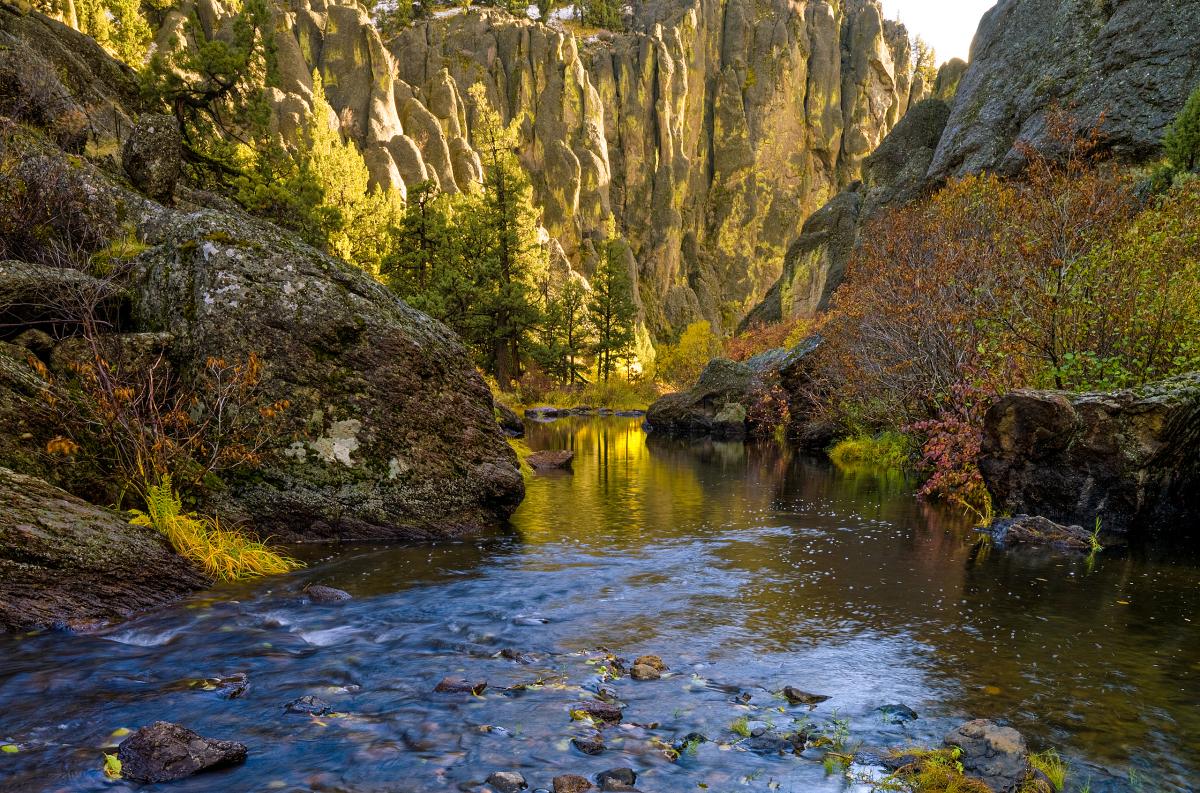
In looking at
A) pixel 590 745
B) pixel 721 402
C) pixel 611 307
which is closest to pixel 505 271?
pixel 611 307

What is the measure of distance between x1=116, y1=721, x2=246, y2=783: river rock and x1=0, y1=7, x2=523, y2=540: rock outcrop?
21.4ft

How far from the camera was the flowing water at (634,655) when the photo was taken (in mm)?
5180

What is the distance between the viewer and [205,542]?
9.80 meters

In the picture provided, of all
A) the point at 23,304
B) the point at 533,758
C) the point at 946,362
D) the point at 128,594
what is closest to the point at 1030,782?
the point at 533,758

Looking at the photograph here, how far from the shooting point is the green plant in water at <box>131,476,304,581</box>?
9500mm

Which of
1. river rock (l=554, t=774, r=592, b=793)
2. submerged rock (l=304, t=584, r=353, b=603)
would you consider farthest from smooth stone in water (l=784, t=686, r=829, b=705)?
submerged rock (l=304, t=584, r=353, b=603)

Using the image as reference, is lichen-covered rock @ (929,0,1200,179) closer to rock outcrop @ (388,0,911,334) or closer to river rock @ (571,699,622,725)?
river rock @ (571,699,622,725)

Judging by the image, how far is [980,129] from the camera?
37344 millimetres

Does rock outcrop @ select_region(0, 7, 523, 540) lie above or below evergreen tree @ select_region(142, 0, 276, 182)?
below

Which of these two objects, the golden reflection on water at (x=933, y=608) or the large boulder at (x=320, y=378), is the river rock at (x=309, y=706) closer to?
the golden reflection on water at (x=933, y=608)

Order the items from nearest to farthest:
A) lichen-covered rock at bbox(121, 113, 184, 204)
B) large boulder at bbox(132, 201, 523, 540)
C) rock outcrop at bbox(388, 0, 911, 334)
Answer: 1. large boulder at bbox(132, 201, 523, 540)
2. lichen-covered rock at bbox(121, 113, 184, 204)
3. rock outcrop at bbox(388, 0, 911, 334)

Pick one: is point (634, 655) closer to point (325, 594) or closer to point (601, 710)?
point (601, 710)

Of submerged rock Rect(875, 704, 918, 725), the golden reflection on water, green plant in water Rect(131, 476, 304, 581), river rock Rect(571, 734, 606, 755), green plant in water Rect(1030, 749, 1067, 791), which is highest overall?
green plant in water Rect(131, 476, 304, 581)

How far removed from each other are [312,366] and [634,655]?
24.2 ft
